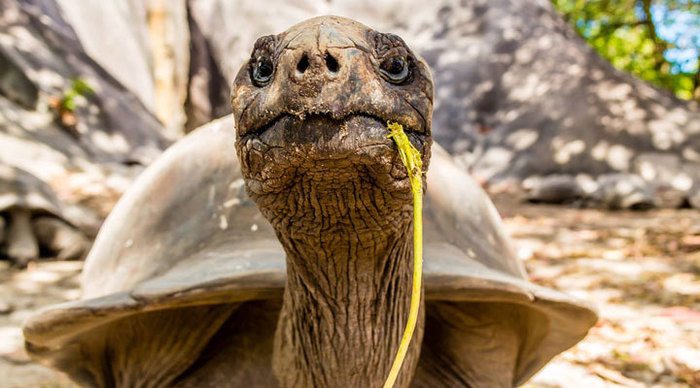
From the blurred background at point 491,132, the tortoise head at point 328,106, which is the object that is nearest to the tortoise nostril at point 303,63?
the tortoise head at point 328,106

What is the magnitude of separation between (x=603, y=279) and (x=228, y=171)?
2475 mm

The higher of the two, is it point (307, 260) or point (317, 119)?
point (317, 119)

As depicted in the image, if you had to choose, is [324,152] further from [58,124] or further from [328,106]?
[58,124]

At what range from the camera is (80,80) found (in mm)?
7227

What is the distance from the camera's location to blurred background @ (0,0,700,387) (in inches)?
133

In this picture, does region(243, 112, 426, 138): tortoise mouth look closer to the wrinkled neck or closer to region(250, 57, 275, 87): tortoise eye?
region(250, 57, 275, 87): tortoise eye

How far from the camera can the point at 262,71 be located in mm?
1201

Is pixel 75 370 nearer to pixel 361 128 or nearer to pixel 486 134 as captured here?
pixel 361 128

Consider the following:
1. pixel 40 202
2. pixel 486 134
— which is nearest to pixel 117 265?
pixel 40 202

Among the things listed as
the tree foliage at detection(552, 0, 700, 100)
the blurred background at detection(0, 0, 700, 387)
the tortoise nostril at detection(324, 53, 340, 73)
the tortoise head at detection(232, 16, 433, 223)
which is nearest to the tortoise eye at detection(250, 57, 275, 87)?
the tortoise head at detection(232, 16, 433, 223)

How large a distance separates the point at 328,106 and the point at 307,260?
418 mm

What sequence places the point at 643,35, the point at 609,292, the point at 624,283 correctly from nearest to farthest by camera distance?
the point at 609,292, the point at 624,283, the point at 643,35

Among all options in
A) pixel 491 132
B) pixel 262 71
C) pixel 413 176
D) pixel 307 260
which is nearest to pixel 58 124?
pixel 491 132

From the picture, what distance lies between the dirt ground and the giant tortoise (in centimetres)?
35
